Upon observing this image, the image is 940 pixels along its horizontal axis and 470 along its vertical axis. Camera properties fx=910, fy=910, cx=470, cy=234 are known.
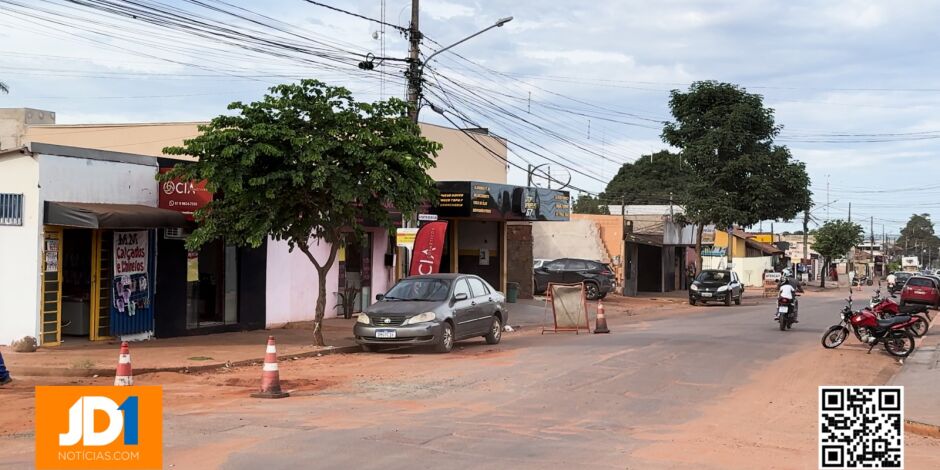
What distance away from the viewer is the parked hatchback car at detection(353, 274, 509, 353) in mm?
17312

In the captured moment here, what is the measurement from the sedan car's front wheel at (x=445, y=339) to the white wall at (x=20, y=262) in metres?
7.24

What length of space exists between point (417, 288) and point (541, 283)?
23.0 meters

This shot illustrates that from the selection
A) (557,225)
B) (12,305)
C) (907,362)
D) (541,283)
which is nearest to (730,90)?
(557,225)

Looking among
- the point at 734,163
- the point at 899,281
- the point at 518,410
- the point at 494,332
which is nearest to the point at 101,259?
the point at 494,332

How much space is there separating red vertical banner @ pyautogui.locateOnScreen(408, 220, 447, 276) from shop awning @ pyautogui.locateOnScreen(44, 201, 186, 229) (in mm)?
6438

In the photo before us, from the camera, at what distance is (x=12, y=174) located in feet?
53.1

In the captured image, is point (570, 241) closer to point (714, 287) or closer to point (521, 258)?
point (714, 287)

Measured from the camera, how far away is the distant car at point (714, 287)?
4050cm

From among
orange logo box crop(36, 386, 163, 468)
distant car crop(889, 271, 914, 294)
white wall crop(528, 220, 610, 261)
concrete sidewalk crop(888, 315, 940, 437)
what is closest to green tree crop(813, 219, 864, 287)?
distant car crop(889, 271, 914, 294)

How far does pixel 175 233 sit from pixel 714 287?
27756mm

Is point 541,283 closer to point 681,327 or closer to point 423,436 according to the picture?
point 681,327

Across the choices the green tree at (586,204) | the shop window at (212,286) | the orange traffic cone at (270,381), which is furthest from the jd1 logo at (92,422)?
the green tree at (586,204)

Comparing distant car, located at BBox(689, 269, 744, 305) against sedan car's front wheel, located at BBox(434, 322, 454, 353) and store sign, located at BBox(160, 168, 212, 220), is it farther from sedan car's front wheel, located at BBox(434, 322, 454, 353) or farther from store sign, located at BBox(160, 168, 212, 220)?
store sign, located at BBox(160, 168, 212, 220)

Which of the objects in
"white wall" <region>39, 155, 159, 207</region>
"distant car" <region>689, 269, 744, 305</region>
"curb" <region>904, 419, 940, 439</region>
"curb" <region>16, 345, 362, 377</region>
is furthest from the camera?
"distant car" <region>689, 269, 744, 305</region>
